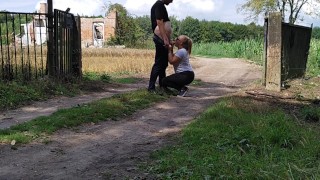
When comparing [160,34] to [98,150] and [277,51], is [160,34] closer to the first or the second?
[277,51]

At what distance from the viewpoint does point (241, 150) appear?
4.66 meters

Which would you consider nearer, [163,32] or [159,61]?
[163,32]

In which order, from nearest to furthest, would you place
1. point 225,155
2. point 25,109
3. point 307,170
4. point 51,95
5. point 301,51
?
point 307,170, point 225,155, point 25,109, point 51,95, point 301,51

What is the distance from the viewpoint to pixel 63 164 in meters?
4.52

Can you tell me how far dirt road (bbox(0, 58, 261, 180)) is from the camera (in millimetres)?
4250

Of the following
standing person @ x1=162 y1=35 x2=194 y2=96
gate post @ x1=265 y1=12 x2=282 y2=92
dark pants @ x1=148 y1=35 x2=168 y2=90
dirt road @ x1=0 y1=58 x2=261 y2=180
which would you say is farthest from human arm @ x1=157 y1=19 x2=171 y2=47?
gate post @ x1=265 y1=12 x2=282 y2=92

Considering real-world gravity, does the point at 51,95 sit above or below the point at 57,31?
below

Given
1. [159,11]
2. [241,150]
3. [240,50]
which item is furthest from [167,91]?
[240,50]

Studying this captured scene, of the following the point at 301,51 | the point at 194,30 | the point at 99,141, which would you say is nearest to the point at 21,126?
the point at 99,141

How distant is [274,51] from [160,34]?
253cm

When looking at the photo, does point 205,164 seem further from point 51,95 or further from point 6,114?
point 51,95

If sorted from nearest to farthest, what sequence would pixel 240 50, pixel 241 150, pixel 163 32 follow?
pixel 241 150 < pixel 163 32 < pixel 240 50

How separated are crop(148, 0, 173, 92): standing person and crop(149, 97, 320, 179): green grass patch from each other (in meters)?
2.63

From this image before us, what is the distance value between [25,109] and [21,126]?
6.15 feet
